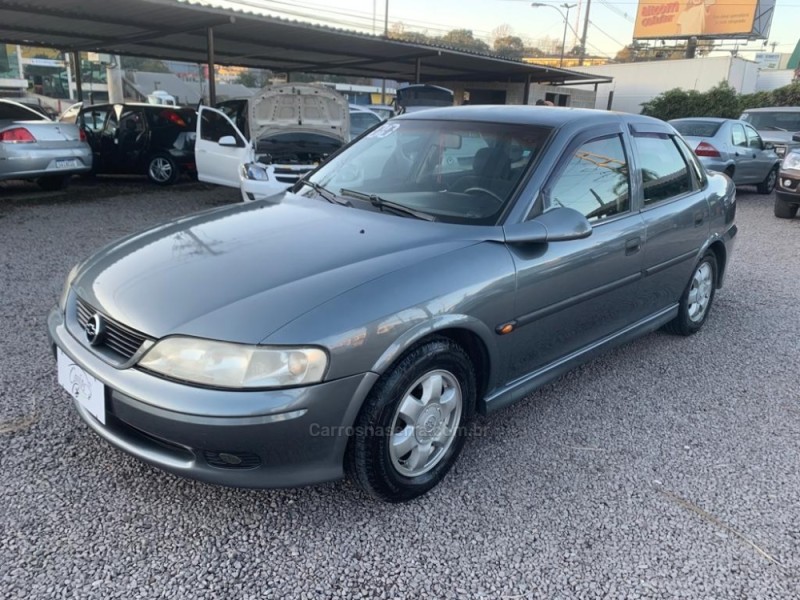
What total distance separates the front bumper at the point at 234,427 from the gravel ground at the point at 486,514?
31cm

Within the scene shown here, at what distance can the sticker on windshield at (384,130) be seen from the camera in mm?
3674

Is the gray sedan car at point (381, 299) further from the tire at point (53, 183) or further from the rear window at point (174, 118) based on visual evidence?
the rear window at point (174, 118)

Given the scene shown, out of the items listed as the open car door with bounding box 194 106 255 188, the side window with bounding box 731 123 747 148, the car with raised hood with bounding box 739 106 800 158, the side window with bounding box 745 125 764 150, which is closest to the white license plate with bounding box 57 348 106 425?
the open car door with bounding box 194 106 255 188

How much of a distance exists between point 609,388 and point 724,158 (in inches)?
352

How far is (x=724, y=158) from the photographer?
1077 cm

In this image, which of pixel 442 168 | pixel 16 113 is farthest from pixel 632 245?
pixel 16 113

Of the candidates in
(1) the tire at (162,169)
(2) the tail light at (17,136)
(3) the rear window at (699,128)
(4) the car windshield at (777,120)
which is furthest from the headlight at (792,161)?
(2) the tail light at (17,136)

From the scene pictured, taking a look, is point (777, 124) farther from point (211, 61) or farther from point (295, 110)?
point (211, 61)

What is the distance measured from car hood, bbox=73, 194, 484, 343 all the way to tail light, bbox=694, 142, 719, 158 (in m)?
9.77

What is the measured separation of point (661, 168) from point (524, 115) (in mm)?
1118

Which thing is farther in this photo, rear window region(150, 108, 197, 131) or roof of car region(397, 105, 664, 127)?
rear window region(150, 108, 197, 131)

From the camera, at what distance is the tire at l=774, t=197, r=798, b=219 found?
9570 mm

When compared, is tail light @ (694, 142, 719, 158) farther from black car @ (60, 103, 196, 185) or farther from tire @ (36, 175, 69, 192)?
tire @ (36, 175, 69, 192)

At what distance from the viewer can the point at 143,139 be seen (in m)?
10.9
